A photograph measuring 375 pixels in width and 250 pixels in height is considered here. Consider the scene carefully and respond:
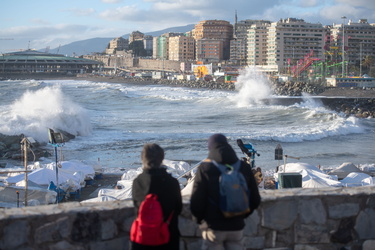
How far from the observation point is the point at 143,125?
30.3 metres

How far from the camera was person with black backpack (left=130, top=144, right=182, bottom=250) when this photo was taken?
2908 mm

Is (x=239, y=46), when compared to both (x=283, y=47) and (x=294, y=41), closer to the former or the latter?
(x=294, y=41)

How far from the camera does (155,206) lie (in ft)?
9.58

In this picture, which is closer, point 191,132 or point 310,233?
point 310,233

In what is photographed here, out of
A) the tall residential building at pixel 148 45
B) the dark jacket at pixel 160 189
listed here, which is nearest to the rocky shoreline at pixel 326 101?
the dark jacket at pixel 160 189

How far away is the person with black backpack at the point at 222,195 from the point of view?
9.83 feet

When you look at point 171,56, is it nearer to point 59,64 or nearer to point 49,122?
point 59,64

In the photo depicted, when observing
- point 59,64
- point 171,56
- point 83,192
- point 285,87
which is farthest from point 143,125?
point 171,56

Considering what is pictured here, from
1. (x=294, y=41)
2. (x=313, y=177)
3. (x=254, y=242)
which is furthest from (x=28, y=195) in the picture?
(x=294, y=41)

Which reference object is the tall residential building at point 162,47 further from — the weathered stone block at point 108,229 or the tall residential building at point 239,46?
the weathered stone block at point 108,229

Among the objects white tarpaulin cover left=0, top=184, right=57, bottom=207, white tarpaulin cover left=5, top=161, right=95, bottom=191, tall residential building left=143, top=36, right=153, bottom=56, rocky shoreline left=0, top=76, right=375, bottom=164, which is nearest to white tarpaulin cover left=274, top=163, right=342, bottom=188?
white tarpaulin cover left=5, top=161, right=95, bottom=191

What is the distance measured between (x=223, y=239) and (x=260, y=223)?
66 centimetres

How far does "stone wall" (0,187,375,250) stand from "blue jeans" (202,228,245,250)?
0.42 meters

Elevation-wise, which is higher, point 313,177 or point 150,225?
point 150,225
